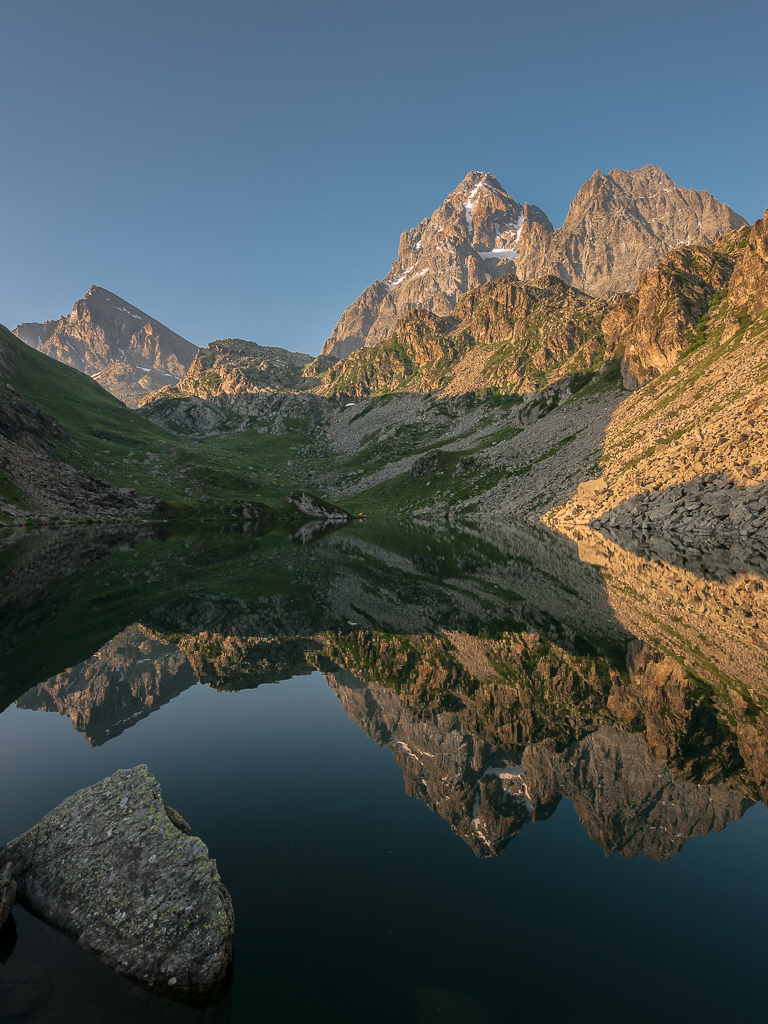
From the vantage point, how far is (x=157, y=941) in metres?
8.39

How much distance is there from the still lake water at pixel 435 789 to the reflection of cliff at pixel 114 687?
173 millimetres

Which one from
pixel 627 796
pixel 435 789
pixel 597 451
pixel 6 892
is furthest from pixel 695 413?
pixel 6 892

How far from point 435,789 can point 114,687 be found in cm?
1660

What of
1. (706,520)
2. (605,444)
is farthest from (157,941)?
(605,444)

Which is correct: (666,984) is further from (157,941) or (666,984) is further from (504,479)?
(504,479)

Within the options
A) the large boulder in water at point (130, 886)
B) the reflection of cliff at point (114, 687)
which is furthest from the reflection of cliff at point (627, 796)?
the reflection of cliff at point (114, 687)

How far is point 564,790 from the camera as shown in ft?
47.4

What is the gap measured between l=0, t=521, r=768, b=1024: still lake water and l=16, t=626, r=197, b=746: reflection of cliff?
0.57 feet

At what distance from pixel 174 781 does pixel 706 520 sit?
270 ft

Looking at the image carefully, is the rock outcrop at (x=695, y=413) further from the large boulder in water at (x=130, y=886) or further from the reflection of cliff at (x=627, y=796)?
the large boulder in water at (x=130, y=886)

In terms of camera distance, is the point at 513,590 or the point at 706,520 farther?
the point at 706,520

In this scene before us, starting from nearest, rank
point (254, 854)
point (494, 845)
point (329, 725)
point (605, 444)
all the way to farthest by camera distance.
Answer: point (254, 854) → point (494, 845) → point (329, 725) → point (605, 444)

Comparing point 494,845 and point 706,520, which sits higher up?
point 706,520

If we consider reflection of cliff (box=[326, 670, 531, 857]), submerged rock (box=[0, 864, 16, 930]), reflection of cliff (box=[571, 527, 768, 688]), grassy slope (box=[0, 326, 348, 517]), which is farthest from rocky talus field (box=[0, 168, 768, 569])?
submerged rock (box=[0, 864, 16, 930])
